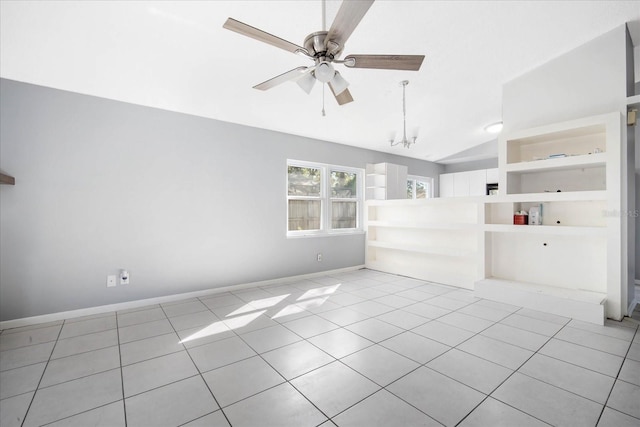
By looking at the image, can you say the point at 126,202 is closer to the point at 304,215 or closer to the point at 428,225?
the point at 304,215

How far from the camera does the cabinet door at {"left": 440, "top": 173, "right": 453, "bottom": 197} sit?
7484 millimetres

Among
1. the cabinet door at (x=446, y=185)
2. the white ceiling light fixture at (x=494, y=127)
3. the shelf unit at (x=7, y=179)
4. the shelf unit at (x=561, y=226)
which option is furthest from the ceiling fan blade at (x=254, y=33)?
the cabinet door at (x=446, y=185)

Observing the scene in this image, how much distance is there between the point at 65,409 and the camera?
1649 millimetres

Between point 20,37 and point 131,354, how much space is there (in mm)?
2728

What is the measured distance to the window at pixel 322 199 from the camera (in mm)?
4883

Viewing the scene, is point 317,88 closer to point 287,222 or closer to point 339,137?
point 339,137

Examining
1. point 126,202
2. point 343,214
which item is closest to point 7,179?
point 126,202

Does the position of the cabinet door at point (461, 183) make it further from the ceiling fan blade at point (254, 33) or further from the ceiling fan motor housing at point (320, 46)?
the ceiling fan blade at point (254, 33)

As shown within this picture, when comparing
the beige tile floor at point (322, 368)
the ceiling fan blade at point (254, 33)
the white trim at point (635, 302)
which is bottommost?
the beige tile floor at point (322, 368)

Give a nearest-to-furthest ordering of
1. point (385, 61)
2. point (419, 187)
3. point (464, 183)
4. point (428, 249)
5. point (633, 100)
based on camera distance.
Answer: point (385, 61) → point (633, 100) → point (428, 249) → point (464, 183) → point (419, 187)

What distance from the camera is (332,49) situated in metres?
1.84

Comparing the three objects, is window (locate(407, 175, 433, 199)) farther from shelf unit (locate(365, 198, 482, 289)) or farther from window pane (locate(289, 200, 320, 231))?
window pane (locate(289, 200, 320, 231))

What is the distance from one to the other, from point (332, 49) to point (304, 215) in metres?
3.36

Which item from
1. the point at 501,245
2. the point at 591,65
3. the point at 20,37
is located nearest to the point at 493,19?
the point at 591,65
